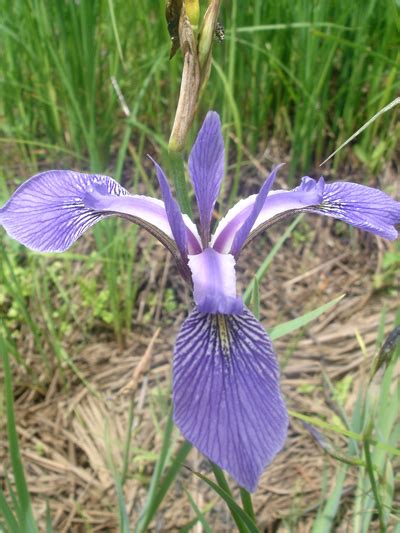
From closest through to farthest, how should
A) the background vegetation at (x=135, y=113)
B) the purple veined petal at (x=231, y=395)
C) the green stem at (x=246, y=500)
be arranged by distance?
1. the purple veined petal at (x=231, y=395)
2. the green stem at (x=246, y=500)
3. the background vegetation at (x=135, y=113)

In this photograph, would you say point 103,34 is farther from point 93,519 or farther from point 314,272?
point 93,519

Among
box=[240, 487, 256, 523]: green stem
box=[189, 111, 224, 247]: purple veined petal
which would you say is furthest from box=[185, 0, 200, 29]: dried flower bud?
box=[240, 487, 256, 523]: green stem

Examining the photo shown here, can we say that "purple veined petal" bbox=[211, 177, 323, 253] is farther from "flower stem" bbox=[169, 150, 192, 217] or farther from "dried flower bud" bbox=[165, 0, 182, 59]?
"dried flower bud" bbox=[165, 0, 182, 59]

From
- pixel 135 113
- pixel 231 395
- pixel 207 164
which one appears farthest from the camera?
pixel 135 113

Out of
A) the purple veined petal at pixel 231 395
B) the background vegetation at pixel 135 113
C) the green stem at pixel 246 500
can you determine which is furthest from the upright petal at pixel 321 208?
the background vegetation at pixel 135 113

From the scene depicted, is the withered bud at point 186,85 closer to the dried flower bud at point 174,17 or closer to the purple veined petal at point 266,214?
the dried flower bud at point 174,17

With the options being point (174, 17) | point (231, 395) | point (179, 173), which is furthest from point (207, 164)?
point (231, 395)

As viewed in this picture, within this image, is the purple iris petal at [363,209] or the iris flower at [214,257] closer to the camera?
the iris flower at [214,257]

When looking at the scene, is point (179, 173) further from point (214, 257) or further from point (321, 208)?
→ point (321, 208)
